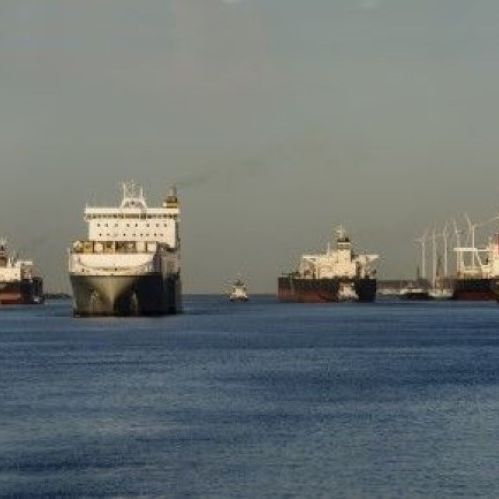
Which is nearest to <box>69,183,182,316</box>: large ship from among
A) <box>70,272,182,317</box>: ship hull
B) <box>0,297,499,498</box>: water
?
<box>70,272,182,317</box>: ship hull

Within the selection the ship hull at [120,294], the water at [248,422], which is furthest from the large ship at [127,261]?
the water at [248,422]

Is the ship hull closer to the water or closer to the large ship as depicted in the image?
the large ship

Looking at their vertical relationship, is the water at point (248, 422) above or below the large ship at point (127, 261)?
below

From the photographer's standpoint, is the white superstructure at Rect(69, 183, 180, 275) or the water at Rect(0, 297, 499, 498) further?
the white superstructure at Rect(69, 183, 180, 275)

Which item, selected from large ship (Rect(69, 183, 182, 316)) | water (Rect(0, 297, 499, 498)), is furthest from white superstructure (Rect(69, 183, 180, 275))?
water (Rect(0, 297, 499, 498))

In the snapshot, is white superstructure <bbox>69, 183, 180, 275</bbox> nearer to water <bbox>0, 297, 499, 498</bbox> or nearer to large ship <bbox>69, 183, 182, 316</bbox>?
large ship <bbox>69, 183, 182, 316</bbox>

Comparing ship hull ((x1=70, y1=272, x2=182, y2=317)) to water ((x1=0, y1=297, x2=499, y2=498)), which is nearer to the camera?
water ((x1=0, y1=297, x2=499, y2=498))

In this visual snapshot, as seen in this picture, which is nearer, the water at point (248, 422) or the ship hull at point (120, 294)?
the water at point (248, 422)

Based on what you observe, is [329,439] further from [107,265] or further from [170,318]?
[170,318]

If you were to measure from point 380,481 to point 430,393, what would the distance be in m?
28.2

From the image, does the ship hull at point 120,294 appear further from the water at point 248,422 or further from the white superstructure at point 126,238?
the water at point 248,422

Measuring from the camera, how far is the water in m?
44.2

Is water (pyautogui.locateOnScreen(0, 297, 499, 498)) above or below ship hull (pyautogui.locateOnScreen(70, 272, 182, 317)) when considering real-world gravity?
below

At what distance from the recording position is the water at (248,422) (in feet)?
145
